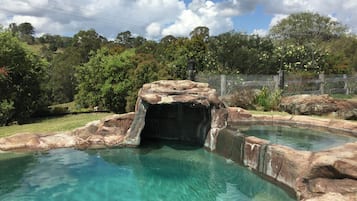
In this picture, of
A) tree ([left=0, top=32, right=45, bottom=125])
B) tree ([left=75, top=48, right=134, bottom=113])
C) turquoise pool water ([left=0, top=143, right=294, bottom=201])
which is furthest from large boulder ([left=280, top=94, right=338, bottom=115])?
tree ([left=0, top=32, right=45, bottom=125])

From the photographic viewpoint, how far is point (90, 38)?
41.3 metres

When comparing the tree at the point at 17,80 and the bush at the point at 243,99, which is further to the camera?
the bush at the point at 243,99

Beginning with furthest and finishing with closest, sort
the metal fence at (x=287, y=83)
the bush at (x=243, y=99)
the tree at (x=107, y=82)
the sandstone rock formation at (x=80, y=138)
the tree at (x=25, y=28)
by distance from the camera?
the tree at (x=25, y=28)
the tree at (x=107, y=82)
the metal fence at (x=287, y=83)
the bush at (x=243, y=99)
the sandstone rock formation at (x=80, y=138)

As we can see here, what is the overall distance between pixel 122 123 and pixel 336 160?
6.39 metres

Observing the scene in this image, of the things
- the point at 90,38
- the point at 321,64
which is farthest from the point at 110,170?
the point at 90,38

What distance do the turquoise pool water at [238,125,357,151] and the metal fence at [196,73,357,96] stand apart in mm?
4532

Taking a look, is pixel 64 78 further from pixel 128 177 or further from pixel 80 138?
pixel 128 177

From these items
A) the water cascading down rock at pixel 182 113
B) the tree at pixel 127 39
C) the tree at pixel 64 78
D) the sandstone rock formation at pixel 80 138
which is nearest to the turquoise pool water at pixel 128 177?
the sandstone rock formation at pixel 80 138

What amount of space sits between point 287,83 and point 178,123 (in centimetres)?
822

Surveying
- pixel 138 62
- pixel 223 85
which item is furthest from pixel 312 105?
pixel 138 62

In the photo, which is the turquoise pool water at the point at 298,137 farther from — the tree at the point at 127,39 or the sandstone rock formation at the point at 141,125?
the tree at the point at 127,39

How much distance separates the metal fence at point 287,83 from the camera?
16.4 meters

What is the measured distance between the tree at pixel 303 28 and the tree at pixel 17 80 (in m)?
26.6

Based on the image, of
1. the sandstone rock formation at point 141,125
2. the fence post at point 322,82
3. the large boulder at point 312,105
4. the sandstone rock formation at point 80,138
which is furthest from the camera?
the fence post at point 322,82
